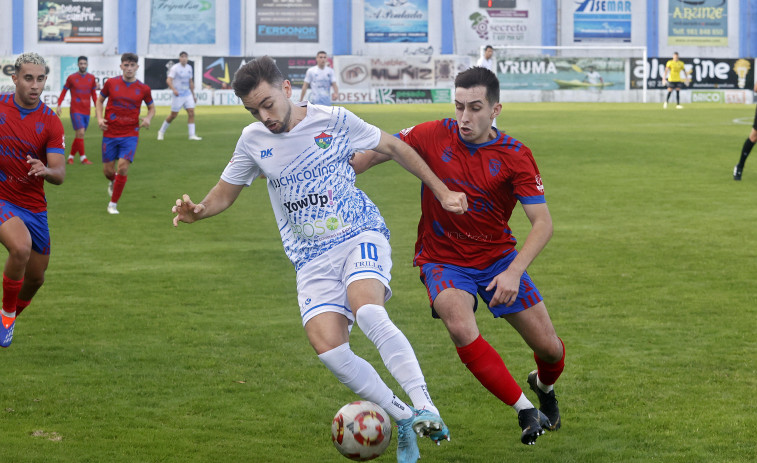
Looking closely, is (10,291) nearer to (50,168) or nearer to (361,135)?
(50,168)

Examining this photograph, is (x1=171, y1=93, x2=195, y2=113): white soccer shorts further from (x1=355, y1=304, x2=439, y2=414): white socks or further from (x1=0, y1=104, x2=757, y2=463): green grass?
(x1=355, y1=304, x2=439, y2=414): white socks

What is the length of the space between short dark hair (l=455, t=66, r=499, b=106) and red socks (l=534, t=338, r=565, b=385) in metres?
1.57

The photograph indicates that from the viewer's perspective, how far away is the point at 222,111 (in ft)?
129

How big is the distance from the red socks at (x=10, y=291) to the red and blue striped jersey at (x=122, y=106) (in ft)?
26.1

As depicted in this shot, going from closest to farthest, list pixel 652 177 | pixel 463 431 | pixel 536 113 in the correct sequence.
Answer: pixel 463 431
pixel 652 177
pixel 536 113

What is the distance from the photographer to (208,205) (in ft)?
18.2

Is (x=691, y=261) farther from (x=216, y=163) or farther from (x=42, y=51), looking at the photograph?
(x=42, y=51)

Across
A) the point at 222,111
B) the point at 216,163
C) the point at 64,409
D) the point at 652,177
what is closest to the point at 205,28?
the point at 222,111

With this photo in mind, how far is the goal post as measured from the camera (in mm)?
48531

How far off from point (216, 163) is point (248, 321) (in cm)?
1274

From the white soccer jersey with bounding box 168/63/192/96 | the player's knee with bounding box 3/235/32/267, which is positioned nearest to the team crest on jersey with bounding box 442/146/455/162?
the player's knee with bounding box 3/235/32/267

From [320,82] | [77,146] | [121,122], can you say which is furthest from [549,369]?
[320,82]

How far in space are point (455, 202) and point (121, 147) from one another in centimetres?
1159

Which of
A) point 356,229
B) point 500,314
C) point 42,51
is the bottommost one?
point 500,314
